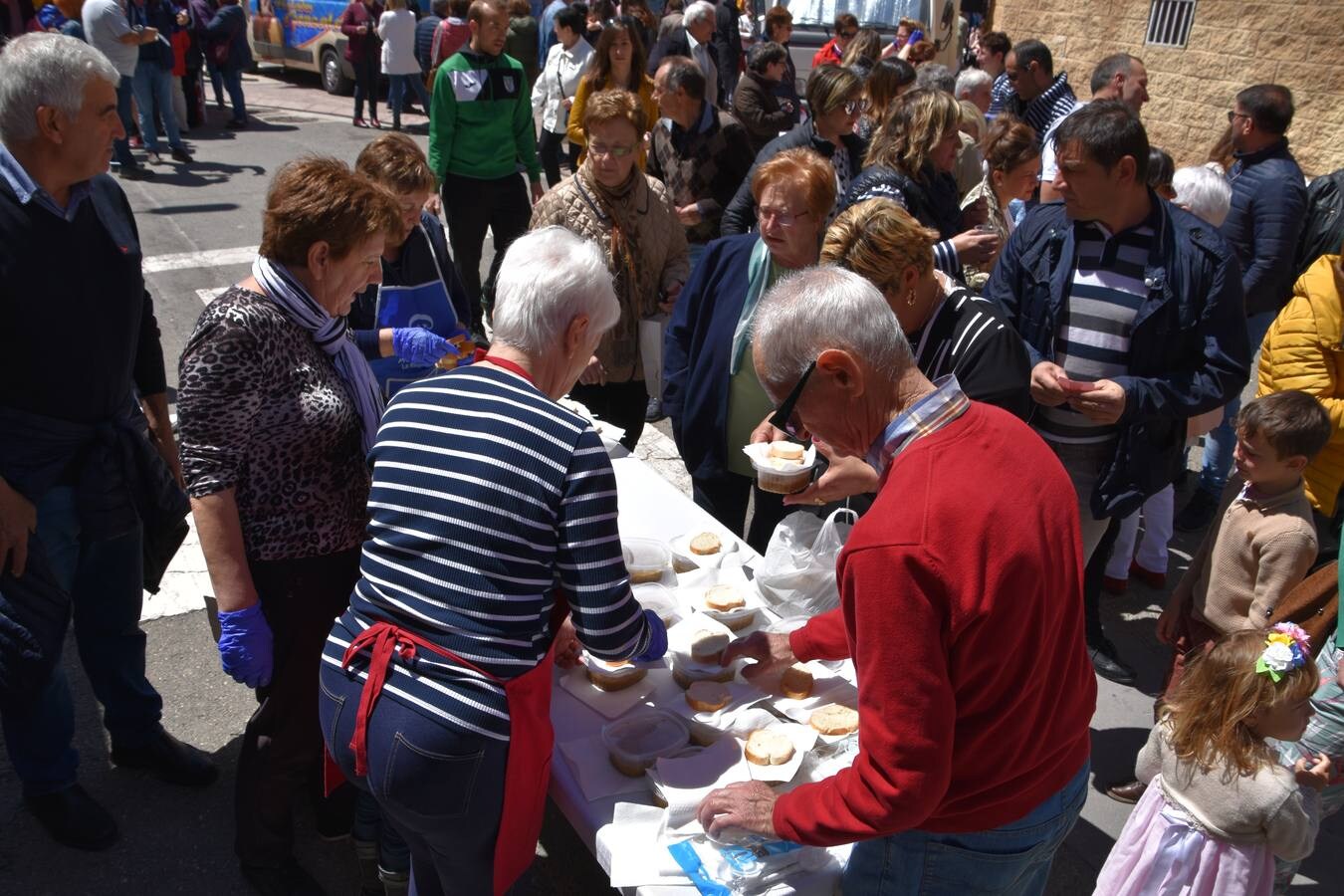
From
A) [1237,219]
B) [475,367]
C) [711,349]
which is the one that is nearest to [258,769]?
[475,367]

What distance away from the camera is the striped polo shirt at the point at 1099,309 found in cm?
318

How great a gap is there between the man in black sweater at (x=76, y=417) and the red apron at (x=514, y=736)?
128cm

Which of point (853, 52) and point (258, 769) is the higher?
point (853, 52)

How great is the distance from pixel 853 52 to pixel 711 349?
20.0ft

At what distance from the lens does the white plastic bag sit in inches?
103

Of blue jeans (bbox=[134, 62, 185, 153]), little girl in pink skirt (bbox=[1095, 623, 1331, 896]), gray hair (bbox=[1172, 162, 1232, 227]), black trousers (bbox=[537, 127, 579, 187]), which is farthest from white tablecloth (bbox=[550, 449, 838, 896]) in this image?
blue jeans (bbox=[134, 62, 185, 153])

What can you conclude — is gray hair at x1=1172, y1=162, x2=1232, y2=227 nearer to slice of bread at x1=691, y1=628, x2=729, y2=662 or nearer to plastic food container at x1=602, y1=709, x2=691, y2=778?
slice of bread at x1=691, y1=628, x2=729, y2=662

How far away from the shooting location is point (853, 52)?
27.8ft

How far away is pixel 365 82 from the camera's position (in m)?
13.6

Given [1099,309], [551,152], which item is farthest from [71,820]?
[551,152]

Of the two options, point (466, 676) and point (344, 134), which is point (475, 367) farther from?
point (344, 134)

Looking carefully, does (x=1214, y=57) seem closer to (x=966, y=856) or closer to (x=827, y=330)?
(x=827, y=330)

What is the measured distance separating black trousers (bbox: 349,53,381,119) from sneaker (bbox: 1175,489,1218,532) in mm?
11953

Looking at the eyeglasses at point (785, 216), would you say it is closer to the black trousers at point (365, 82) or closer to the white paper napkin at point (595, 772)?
the white paper napkin at point (595, 772)
